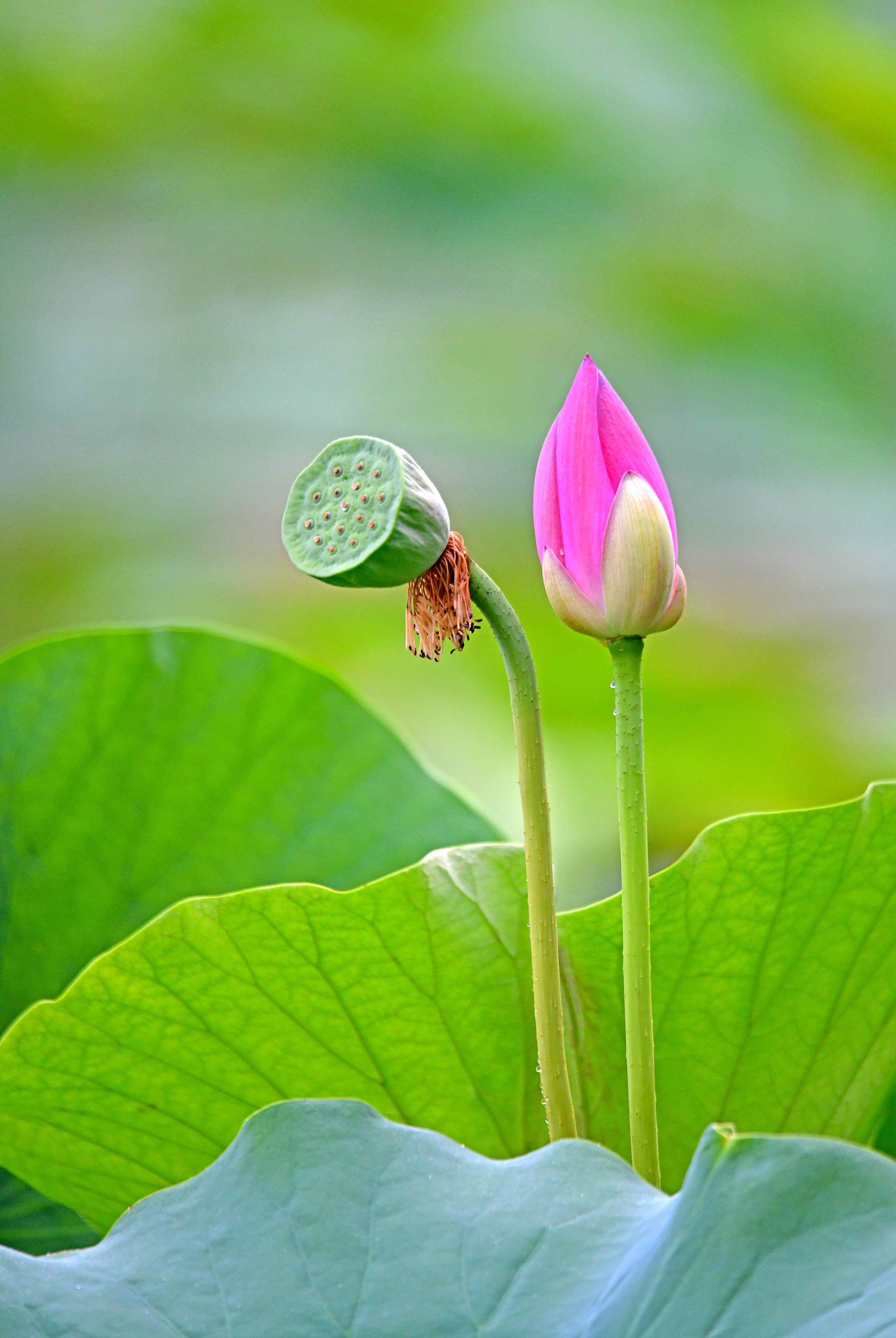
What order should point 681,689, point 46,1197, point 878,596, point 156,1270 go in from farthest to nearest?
point 878,596, point 681,689, point 46,1197, point 156,1270

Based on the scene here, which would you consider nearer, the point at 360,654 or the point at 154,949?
the point at 154,949

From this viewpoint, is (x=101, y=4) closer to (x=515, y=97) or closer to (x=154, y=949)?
(x=515, y=97)

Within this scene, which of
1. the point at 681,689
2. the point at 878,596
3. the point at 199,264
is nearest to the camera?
the point at 681,689

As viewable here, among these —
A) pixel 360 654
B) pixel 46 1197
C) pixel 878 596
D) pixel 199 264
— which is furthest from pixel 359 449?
pixel 199 264

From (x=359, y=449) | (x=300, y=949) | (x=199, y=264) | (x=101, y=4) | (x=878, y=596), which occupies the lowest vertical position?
(x=300, y=949)

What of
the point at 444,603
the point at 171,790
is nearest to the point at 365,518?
the point at 444,603

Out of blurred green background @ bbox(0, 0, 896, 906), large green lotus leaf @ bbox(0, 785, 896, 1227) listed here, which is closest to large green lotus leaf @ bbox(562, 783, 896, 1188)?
large green lotus leaf @ bbox(0, 785, 896, 1227)

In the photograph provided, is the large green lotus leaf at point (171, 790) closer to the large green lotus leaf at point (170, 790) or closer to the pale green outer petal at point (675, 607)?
the large green lotus leaf at point (170, 790)

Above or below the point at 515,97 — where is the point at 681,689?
below

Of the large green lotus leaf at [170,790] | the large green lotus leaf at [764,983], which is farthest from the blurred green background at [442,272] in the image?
the large green lotus leaf at [764,983]
